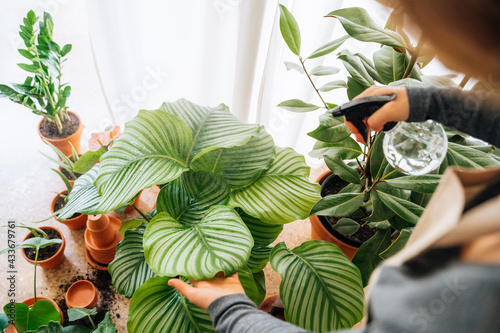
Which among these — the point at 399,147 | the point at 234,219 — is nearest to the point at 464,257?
the point at 399,147

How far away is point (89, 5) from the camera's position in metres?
1.34

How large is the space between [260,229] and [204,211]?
0.55ft

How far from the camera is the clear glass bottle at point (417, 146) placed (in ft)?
2.34

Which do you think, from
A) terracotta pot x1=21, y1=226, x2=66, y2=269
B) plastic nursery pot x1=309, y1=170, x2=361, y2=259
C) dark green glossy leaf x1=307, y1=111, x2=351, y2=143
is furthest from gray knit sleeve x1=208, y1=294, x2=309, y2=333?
terracotta pot x1=21, y1=226, x2=66, y2=269

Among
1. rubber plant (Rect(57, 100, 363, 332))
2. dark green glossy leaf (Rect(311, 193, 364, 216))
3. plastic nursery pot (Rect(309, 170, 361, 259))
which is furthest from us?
plastic nursery pot (Rect(309, 170, 361, 259))

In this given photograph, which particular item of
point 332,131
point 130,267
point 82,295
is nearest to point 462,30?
point 332,131

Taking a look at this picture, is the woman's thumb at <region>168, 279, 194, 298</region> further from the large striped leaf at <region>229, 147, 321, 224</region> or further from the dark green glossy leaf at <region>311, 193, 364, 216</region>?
the dark green glossy leaf at <region>311, 193, 364, 216</region>

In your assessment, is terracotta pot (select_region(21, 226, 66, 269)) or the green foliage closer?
the green foliage

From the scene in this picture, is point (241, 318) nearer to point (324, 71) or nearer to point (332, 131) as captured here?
point (332, 131)

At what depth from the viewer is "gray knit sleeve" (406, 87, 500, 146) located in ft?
2.06

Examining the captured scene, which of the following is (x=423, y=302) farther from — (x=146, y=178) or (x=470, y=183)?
(x=146, y=178)

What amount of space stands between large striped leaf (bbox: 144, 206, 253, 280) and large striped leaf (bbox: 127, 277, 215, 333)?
11cm

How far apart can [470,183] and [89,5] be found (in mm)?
1351

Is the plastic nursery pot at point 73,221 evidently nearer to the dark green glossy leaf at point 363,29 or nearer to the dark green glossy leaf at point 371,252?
the dark green glossy leaf at point 371,252
